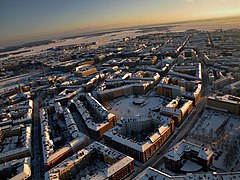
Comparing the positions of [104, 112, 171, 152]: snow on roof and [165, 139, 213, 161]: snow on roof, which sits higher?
[104, 112, 171, 152]: snow on roof

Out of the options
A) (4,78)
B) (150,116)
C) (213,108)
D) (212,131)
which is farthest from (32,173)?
(4,78)

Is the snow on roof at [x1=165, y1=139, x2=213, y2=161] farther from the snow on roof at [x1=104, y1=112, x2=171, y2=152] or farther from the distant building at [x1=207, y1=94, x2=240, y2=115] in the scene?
the distant building at [x1=207, y1=94, x2=240, y2=115]

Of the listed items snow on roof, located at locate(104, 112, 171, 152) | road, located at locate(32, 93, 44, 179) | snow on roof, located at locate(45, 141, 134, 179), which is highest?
snow on roof, located at locate(104, 112, 171, 152)

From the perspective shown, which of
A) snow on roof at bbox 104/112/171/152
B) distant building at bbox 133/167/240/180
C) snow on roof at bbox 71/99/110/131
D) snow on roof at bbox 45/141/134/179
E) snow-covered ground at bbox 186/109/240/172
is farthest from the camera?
snow on roof at bbox 71/99/110/131

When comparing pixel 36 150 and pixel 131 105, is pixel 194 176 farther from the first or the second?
pixel 131 105

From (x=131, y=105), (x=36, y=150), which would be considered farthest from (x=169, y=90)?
(x=36, y=150)

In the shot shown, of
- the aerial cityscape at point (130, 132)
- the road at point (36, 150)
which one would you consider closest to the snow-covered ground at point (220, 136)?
the aerial cityscape at point (130, 132)

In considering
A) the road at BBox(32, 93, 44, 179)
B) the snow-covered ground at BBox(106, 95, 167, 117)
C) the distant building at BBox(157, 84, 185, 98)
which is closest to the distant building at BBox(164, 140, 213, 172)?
the snow-covered ground at BBox(106, 95, 167, 117)

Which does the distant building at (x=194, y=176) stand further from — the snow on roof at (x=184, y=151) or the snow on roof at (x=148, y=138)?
the snow on roof at (x=148, y=138)

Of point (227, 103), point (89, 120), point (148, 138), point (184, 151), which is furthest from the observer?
point (227, 103)
